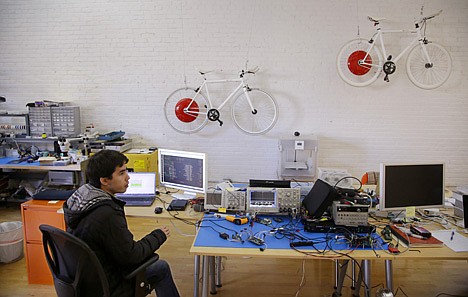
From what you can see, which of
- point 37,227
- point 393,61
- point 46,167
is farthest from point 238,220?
point 393,61

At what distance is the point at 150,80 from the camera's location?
193 inches

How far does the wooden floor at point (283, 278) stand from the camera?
2.79 m

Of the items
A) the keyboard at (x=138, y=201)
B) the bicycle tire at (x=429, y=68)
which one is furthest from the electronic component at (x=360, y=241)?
the bicycle tire at (x=429, y=68)

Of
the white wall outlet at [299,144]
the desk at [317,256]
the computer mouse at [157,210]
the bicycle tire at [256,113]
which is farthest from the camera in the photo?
the bicycle tire at [256,113]

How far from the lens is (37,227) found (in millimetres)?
2768

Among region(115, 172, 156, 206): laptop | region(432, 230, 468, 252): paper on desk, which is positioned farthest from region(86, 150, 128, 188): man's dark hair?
region(432, 230, 468, 252): paper on desk

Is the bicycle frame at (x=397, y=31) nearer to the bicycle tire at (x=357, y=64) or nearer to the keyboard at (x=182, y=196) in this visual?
the bicycle tire at (x=357, y=64)

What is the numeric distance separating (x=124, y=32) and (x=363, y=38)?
3.43 meters

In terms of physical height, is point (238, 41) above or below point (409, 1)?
below

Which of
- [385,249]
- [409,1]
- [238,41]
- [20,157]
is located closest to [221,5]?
[238,41]

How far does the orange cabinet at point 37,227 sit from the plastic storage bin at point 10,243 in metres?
0.46

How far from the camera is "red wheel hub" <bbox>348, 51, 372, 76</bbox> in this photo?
4414 millimetres

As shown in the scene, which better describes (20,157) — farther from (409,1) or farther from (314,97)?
(409,1)

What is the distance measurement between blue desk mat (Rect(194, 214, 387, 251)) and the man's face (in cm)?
60
